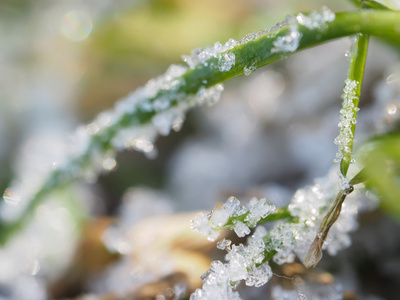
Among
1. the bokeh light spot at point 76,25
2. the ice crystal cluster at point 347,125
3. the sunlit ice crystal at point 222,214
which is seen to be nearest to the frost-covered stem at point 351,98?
the ice crystal cluster at point 347,125

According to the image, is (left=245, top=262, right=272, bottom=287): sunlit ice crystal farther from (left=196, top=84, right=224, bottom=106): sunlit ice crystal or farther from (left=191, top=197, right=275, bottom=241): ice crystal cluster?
(left=196, top=84, right=224, bottom=106): sunlit ice crystal

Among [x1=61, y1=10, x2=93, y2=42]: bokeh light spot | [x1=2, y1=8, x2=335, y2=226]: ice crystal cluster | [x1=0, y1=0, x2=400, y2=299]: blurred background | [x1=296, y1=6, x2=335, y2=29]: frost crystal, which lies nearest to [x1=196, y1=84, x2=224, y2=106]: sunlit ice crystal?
[x1=2, y1=8, x2=335, y2=226]: ice crystal cluster

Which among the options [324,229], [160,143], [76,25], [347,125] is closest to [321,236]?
[324,229]

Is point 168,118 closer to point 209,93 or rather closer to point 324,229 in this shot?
point 209,93

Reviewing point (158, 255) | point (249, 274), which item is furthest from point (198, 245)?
point (249, 274)

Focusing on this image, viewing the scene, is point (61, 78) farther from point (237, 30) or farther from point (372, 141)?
point (372, 141)
